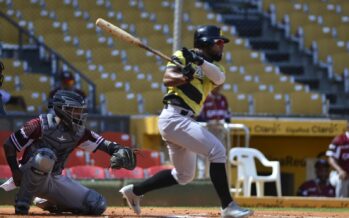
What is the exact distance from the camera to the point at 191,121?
631 cm

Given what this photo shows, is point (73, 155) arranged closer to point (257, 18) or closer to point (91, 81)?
point (91, 81)

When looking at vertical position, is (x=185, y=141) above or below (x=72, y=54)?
below

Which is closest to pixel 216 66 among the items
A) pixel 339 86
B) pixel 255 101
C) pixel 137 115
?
pixel 137 115

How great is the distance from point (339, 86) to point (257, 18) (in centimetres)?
245

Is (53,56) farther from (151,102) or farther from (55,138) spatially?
(55,138)

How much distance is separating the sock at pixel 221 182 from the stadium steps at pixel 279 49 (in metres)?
8.38

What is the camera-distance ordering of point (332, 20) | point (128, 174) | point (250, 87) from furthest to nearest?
point (332, 20) < point (250, 87) < point (128, 174)

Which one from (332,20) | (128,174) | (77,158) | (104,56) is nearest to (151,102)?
(104,56)

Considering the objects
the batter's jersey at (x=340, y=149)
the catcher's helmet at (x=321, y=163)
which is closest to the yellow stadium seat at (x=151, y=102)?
the catcher's helmet at (x=321, y=163)

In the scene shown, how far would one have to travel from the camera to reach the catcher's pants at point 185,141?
6.19 metres

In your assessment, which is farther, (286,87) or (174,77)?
(286,87)

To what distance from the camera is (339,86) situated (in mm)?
15000

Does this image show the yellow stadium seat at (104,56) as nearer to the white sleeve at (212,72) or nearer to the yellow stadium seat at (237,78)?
the yellow stadium seat at (237,78)

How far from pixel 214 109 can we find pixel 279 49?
216 inches
